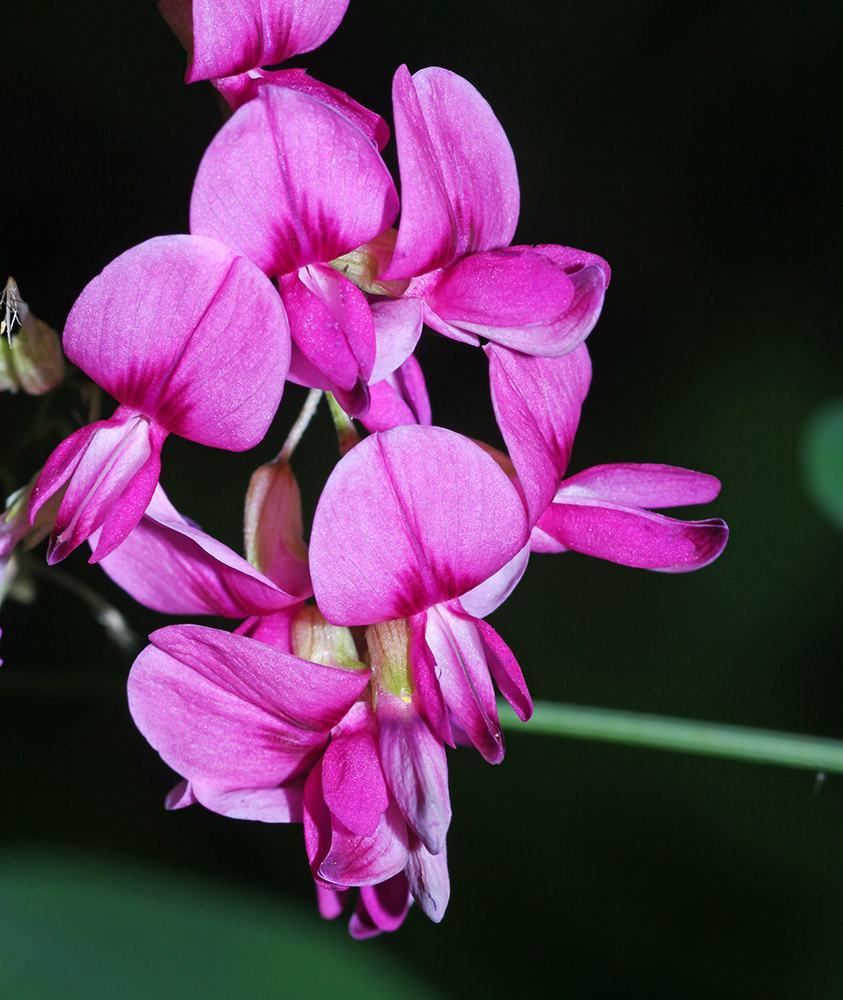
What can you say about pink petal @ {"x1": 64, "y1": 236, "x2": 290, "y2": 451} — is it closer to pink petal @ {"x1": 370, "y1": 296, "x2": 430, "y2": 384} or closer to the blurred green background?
pink petal @ {"x1": 370, "y1": 296, "x2": 430, "y2": 384}

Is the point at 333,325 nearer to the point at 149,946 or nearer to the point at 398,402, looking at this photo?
the point at 398,402

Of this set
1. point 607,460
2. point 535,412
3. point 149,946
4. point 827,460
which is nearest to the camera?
point 535,412

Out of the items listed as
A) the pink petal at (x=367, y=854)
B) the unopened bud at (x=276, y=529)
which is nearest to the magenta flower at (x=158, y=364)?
the unopened bud at (x=276, y=529)

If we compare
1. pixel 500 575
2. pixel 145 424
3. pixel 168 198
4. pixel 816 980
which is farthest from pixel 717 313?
pixel 145 424

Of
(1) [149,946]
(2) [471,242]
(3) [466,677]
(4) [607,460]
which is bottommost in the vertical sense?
(1) [149,946]

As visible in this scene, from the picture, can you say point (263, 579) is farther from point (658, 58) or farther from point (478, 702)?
point (658, 58)

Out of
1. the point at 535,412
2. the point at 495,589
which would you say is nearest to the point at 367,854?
the point at 495,589
